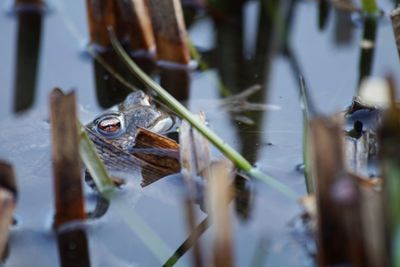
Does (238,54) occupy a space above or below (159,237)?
above

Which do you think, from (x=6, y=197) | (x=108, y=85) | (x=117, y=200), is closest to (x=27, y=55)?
(x=108, y=85)

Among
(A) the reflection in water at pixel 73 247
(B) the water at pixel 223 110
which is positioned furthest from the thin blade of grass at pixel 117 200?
(A) the reflection in water at pixel 73 247

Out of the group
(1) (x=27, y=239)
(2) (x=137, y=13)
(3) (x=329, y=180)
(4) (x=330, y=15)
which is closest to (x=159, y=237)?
(1) (x=27, y=239)

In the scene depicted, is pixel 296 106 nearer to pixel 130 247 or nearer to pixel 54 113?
pixel 130 247

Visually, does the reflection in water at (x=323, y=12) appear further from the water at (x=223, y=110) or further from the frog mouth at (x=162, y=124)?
the frog mouth at (x=162, y=124)

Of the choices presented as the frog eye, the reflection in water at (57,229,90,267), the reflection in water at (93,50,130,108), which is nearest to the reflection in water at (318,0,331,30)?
the reflection in water at (93,50,130,108)

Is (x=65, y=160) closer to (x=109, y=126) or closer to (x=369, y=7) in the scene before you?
(x=109, y=126)
